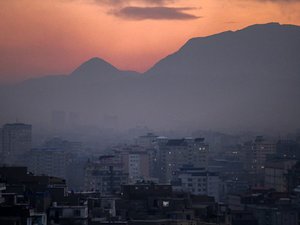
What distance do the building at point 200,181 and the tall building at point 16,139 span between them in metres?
23.9

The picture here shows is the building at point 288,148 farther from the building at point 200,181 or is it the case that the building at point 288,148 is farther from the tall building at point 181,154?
the building at point 200,181

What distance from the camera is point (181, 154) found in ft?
370

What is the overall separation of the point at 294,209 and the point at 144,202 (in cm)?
1969

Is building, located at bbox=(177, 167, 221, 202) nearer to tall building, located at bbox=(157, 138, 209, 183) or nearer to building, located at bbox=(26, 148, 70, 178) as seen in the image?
building, located at bbox=(26, 148, 70, 178)

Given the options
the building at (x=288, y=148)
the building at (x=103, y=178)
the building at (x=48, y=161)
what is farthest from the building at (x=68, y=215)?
the building at (x=288, y=148)

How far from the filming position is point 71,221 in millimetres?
37625

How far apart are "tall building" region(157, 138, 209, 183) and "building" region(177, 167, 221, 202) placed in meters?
16.5

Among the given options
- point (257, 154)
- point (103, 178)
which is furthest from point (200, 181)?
point (257, 154)

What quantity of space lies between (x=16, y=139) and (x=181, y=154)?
18.7 metres

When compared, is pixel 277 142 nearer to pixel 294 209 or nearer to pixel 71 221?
pixel 294 209

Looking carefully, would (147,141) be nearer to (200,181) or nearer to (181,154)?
(181,154)

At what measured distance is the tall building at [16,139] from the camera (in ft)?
384

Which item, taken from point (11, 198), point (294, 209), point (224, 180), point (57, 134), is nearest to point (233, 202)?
point (294, 209)

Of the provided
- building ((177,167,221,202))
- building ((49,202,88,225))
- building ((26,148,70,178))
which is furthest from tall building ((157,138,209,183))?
building ((49,202,88,225))
